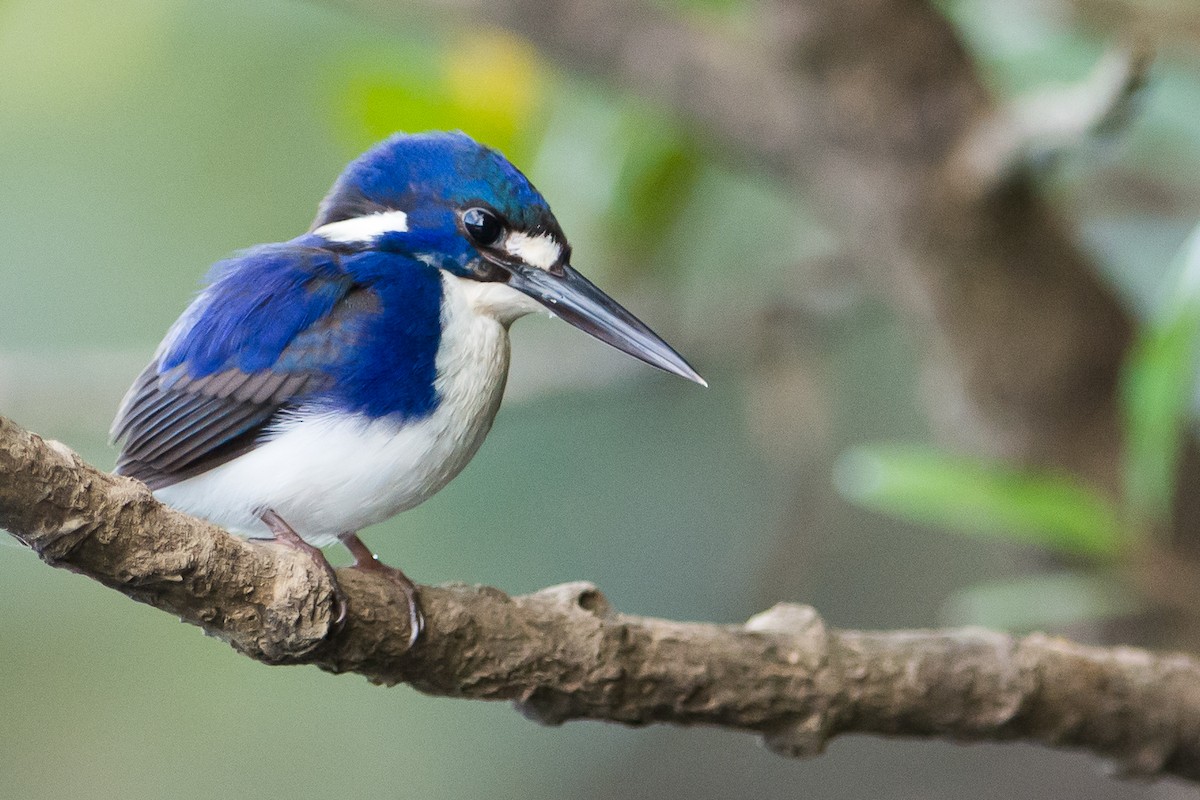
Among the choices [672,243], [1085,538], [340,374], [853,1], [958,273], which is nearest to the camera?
[340,374]

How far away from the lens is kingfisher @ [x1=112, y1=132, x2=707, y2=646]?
52.1 inches

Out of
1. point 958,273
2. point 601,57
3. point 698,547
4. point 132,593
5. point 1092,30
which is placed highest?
point 1092,30

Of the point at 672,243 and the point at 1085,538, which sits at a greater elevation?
the point at 672,243

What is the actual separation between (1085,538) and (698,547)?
1.60m

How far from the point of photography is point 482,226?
1.39 meters

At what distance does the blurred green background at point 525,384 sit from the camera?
281 cm

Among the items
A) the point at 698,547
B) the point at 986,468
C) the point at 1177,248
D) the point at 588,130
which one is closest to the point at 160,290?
the point at 588,130

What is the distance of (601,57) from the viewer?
2.70 m

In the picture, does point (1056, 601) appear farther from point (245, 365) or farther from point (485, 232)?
point (245, 365)

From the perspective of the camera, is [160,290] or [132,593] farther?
[160,290]

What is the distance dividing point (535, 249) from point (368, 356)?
20cm

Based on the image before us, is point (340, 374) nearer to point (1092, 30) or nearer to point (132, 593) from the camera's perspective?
point (132, 593)

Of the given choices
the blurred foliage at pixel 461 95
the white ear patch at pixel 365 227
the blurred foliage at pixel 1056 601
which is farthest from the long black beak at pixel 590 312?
the blurred foliage at pixel 461 95

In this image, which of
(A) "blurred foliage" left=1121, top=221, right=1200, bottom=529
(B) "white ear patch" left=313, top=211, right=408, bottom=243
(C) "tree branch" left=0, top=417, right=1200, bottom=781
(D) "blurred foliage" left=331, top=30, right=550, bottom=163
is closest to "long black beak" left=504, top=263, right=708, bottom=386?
(B) "white ear patch" left=313, top=211, right=408, bottom=243
